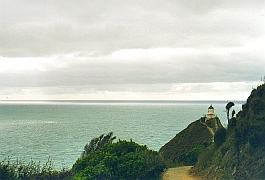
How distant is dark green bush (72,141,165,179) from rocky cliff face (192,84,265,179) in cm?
341

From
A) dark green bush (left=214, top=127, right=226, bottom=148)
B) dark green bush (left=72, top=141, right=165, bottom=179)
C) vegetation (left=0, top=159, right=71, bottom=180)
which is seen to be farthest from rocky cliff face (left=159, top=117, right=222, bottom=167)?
vegetation (left=0, top=159, right=71, bottom=180)

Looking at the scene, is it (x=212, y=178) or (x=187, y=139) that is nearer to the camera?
(x=212, y=178)

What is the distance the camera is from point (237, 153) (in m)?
16.6

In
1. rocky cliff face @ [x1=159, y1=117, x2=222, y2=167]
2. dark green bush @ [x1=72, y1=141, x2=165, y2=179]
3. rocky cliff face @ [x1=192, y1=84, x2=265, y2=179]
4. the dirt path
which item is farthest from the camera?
rocky cliff face @ [x1=159, y1=117, x2=222, y2=167]

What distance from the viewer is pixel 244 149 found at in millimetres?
16234

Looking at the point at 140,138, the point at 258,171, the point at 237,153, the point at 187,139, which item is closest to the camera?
the point at 258,171

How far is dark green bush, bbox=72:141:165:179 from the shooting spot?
16906 mm

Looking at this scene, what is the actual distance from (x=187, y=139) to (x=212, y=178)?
16.8m

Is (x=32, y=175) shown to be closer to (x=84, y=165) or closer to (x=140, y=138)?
(x=84, y=165)

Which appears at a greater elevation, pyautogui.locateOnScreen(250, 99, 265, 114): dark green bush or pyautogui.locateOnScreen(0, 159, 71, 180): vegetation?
pyautogui.locateOnScreen(250, 99, 265, 114): dark green bush

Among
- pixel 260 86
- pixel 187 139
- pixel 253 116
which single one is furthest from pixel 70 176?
pixel 187 139

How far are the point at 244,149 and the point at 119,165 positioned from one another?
6.99 meters

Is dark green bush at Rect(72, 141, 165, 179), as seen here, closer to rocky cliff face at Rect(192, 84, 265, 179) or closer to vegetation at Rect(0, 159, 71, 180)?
vegetation at Rect(0, 159, 71, 180)

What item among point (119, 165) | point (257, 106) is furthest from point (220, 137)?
point (119, 165)
